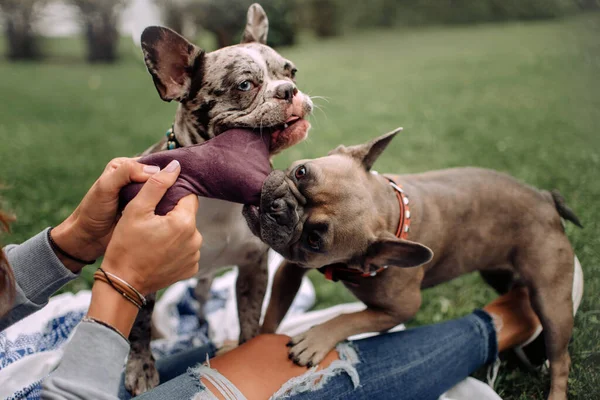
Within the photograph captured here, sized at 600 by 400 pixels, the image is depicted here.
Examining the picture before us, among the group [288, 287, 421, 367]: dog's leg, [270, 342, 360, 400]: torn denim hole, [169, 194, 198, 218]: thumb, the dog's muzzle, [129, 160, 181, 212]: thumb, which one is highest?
Answer: [129, 160, 181, 212]: thumb

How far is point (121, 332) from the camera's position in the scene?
1.80m

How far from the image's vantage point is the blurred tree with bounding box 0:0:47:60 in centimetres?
1130

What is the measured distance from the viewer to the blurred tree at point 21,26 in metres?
11.3

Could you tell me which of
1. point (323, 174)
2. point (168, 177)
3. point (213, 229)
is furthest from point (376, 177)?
point (168, 177)

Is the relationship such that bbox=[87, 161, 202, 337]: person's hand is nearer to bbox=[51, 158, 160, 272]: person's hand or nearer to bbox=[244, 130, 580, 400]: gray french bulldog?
bbox=[51, 158, 160, 272]: person's hand

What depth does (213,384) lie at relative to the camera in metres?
2.21

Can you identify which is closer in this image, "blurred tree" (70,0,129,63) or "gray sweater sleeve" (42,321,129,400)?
"gray sweater sleeve" (42,321,129,400)

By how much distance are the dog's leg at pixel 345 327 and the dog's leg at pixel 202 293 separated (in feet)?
3.65

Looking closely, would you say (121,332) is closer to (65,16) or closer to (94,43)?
(65,16)

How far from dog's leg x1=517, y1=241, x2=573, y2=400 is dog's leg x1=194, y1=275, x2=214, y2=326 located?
6.21 ft

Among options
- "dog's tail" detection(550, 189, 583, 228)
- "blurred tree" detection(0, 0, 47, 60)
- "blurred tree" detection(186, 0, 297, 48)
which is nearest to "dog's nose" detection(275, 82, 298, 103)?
"dog's tail" detection(550, 189, 583, 228)

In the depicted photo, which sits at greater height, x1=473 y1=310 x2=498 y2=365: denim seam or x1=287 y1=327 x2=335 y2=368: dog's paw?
x1=287 y1=327 x2=335 y2=368: dog's paw

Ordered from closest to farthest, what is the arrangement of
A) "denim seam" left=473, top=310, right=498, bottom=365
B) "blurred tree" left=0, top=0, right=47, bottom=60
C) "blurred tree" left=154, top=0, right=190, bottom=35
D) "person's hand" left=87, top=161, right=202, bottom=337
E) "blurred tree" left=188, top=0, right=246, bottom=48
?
"person's hand" left=87, top=161, right=202, bottom=337, "denim seam" left=473, top=310, right=498, bottom=365, "blurred tree" left=188, top=0, right=246, bottom=48, "blurred tree" left=154, top=0, right=190, bottom=35, "blurred tree" left=0, top=0, right=47, bottom=60

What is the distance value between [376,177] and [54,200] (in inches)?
142
